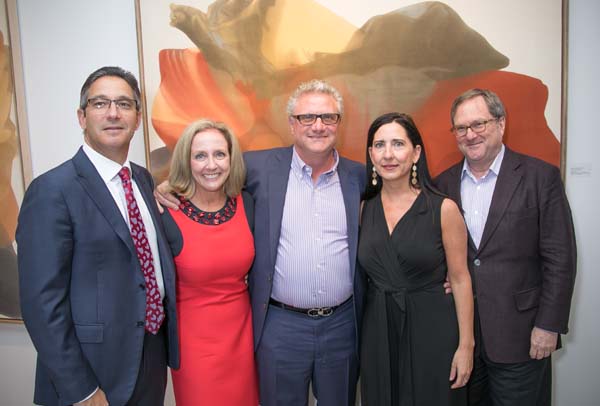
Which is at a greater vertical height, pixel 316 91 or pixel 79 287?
pixel 316 91

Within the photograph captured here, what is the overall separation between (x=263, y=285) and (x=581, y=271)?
1.81 m

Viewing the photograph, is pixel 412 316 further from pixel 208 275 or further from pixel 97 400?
pixel 97 400

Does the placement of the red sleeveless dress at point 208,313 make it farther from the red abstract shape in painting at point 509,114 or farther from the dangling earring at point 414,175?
the red abstract shape in painting at point 509,114

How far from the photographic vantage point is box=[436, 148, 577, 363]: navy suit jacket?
170 centimetres

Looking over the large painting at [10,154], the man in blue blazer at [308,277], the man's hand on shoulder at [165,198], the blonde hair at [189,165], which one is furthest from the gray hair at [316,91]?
the large painting at [10,154]

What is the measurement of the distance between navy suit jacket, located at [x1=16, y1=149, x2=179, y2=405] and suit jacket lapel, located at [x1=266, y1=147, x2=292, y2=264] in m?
0.61

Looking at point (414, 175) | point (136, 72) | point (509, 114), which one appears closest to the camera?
point (414, 175)

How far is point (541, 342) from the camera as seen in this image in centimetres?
170

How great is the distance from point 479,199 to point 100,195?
163 cm

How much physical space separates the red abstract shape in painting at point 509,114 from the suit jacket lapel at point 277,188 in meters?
0.77

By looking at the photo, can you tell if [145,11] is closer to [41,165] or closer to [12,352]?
[41,165]

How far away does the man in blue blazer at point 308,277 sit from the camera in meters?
1.82

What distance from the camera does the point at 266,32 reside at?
215 cm

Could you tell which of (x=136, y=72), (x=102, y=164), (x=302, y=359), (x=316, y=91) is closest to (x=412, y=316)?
(x=302, y=359)
